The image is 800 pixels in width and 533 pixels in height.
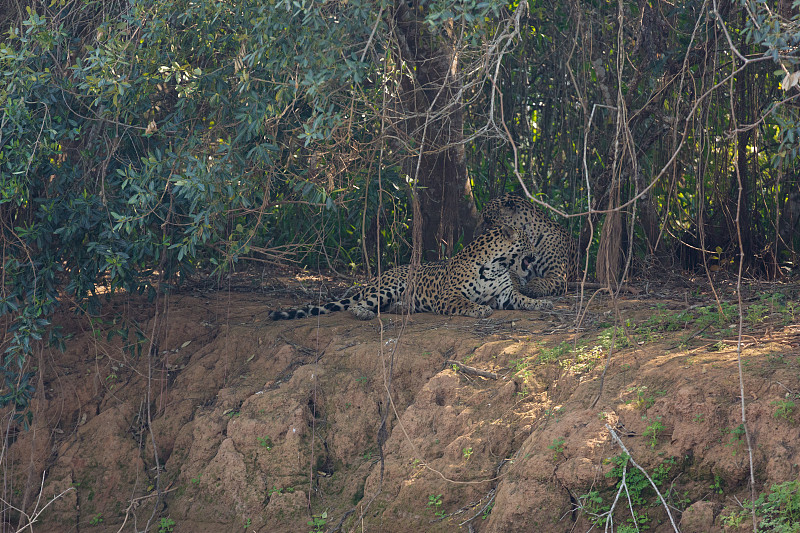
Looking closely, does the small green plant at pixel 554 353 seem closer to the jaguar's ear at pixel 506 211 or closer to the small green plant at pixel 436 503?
the small green plant at pixel 436 503

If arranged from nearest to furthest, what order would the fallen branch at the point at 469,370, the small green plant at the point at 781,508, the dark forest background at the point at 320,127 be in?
1. the small green plant at the point at 781,508
2. the dark forest background at the point at 320,127
3. the fallen branch at the point at 469,370

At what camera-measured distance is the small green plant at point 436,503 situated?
4.98 m

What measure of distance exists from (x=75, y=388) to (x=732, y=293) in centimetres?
537

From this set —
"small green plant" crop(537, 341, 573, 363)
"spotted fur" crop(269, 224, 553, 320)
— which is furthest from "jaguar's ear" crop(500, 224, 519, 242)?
"small green plant" crop(537, 341, 573, 363)

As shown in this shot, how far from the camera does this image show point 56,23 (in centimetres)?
593

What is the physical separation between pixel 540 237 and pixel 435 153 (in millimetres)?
1957

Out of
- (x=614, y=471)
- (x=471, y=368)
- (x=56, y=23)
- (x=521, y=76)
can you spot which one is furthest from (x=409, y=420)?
(x=521, y=76)

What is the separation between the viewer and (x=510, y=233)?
797 centimetres

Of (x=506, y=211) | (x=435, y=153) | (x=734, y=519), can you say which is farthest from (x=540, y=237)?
(x=734, y=519)

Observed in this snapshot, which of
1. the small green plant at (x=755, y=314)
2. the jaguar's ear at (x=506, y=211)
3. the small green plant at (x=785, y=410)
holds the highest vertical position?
the jaguar's ear at (x=506, y=211)

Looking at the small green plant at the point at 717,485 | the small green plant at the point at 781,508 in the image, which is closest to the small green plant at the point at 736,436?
the small green plant at the point at 717,485

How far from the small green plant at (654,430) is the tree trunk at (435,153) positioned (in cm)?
304

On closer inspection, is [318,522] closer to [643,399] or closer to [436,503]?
[436,503]

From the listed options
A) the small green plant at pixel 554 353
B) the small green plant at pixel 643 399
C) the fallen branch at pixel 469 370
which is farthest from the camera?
the fallen branch at pixel 469 370
